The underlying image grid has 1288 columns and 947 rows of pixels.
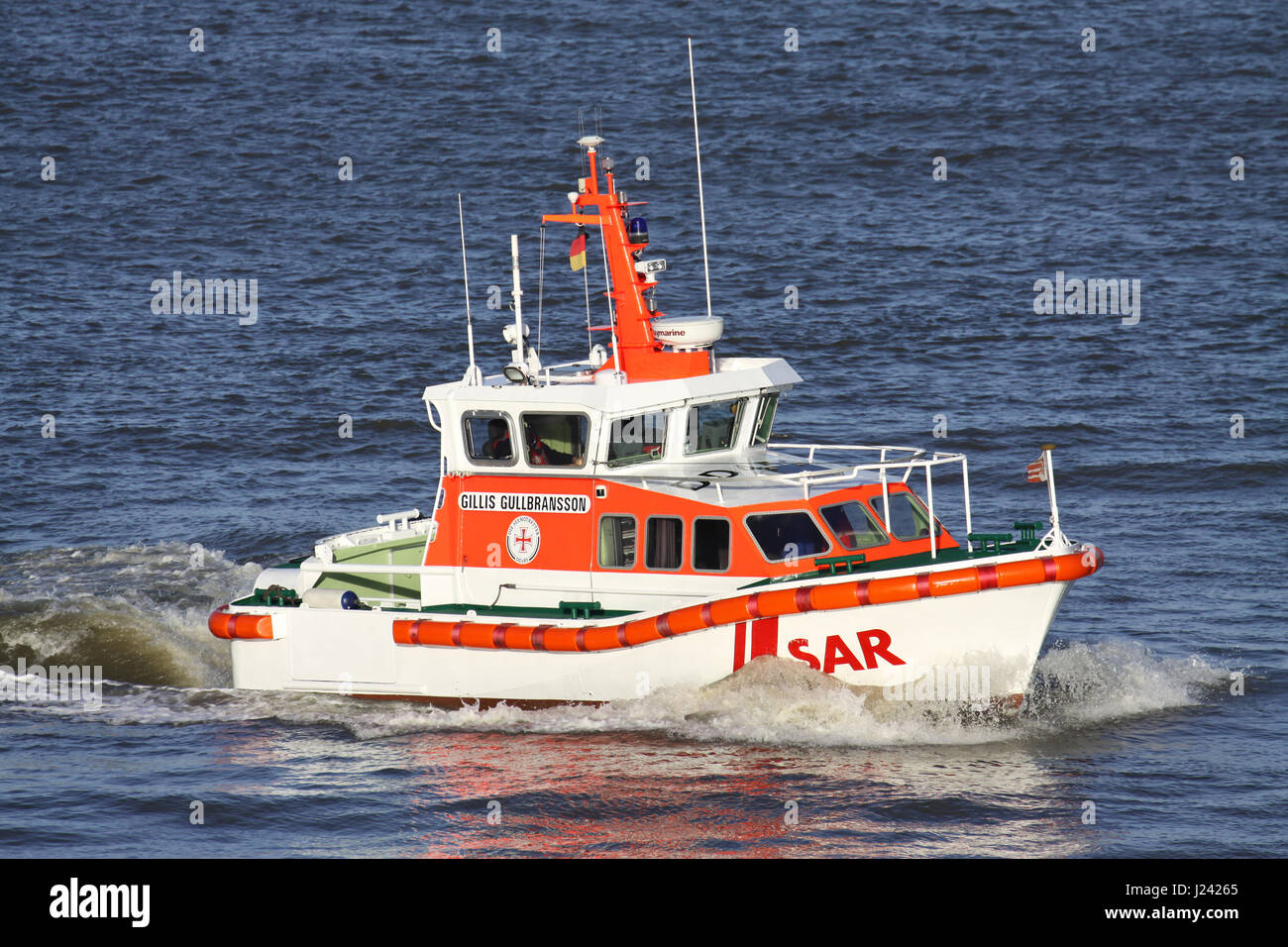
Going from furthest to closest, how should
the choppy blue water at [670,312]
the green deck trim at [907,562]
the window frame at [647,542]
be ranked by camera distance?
the window frame at [647,542] < the green deck trim at [907,562] < the choppy blue water at [670,312]

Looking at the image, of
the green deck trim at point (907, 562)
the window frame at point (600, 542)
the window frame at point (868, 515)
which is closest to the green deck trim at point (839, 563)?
the green deck trim at point (907, 562)

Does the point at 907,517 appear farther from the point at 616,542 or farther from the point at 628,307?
the point at 628,307

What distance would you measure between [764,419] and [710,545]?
5.83 feet

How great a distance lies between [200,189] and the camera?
37906 mm

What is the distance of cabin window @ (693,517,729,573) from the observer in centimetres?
1405

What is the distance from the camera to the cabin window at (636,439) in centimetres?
1460

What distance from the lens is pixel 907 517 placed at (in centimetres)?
1446

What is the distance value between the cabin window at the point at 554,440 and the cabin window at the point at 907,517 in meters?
2.66

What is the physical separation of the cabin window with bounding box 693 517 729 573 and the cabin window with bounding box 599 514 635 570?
62 cm

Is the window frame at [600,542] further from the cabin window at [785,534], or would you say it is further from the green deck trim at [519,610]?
the cabin window at [785,534]

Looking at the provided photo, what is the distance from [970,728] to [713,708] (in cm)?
217

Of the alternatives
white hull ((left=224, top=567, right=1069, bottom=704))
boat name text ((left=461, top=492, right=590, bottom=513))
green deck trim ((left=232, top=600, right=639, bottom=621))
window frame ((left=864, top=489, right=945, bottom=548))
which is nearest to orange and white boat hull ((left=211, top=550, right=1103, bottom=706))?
white hull ((left=224, top=567, right=1069, bottom=704))

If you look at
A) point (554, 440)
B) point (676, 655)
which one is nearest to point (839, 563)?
point (676, 655)

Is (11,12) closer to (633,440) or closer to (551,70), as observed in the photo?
(551,70)
